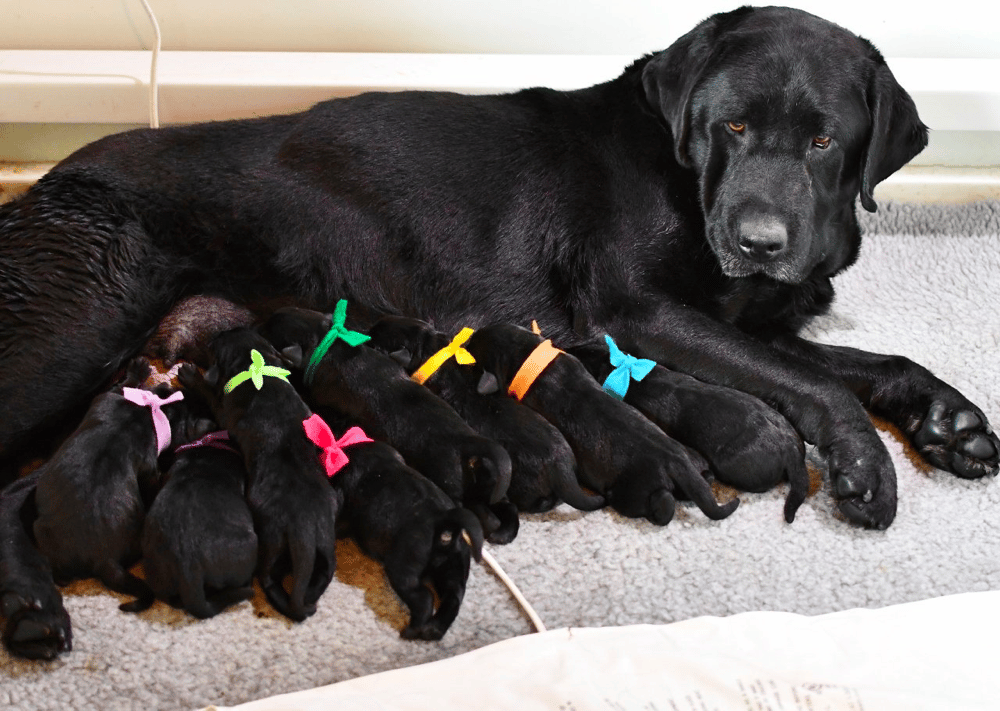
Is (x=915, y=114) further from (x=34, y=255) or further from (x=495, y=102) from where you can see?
(x=34, y=255)

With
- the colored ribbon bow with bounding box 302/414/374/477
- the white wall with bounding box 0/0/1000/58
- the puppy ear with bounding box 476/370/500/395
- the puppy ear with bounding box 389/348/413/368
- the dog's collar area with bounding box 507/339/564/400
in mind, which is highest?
the white wall with bounding box 0/0/1000/58

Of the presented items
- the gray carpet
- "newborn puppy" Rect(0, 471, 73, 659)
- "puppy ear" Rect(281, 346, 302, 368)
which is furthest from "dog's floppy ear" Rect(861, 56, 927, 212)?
"newborn puppy" Rect(0, 471, 73, 659)

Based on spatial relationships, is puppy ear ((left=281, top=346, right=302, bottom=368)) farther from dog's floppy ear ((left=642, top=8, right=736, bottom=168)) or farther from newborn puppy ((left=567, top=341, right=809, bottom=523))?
dog's floppy ear ((left=642, top=8, right=736, bottom=168))

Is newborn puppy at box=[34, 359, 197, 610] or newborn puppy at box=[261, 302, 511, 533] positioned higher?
newborn puppy at box=[261, 302, 511, 533]

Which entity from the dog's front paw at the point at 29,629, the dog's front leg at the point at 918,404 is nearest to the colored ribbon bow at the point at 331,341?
the dog's front paw at the point at 29,629

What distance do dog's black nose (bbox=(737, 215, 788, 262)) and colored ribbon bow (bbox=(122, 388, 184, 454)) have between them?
4.44ft

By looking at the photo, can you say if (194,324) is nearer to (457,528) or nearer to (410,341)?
(410,341)

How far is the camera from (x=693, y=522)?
2068 mm

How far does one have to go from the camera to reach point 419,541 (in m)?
1.75

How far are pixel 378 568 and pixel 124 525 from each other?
0.50 m

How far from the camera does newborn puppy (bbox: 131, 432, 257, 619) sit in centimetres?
173

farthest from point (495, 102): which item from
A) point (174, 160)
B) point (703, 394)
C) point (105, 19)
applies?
point (105, 19)

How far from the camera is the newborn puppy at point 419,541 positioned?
1748 mm

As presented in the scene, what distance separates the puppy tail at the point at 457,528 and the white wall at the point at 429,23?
2.00m
